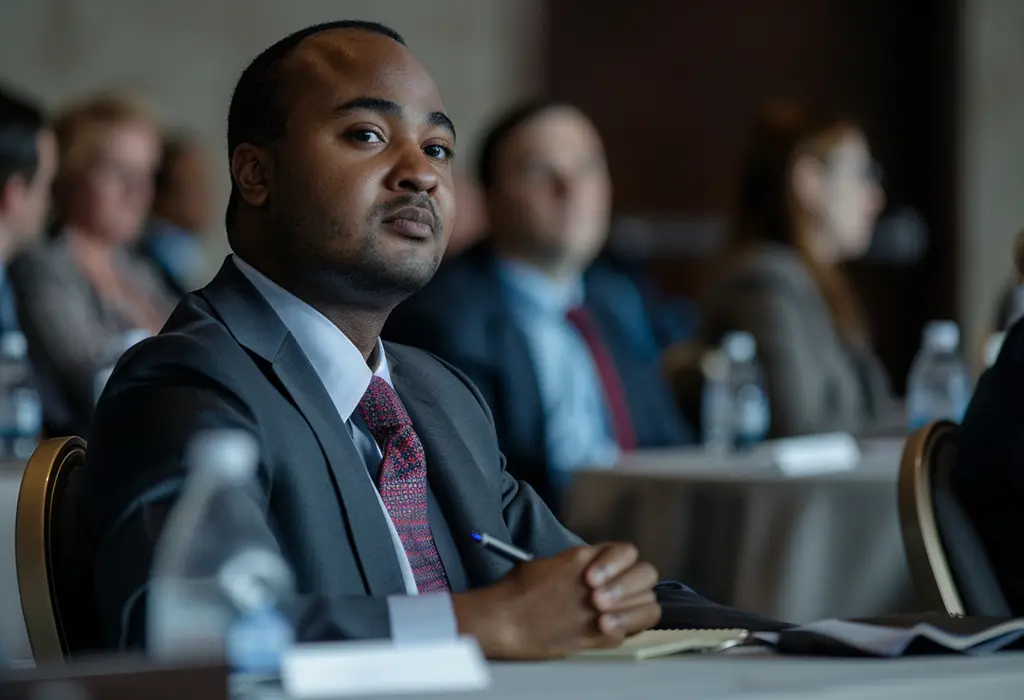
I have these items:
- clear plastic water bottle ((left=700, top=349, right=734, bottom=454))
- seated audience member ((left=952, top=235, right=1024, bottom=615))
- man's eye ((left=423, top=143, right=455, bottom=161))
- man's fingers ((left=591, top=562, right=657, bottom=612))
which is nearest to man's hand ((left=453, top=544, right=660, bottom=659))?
man's fingers ((left=591, top=562, right=657, bottom=612))

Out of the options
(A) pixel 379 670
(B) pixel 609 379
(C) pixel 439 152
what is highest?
(C) pixel 439 152

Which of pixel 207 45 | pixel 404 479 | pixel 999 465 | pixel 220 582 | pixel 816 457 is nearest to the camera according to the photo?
pixel 220 582

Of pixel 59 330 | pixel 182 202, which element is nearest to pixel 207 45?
pixel 182 202

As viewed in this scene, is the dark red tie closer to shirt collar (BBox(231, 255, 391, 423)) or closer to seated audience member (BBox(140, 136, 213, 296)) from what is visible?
seated audience member (BBox(140, 136, 213, 296))

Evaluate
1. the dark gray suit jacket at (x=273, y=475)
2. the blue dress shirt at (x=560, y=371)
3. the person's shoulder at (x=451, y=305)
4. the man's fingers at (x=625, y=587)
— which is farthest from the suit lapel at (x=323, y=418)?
the blue dress shirt at (x=560, y=371)

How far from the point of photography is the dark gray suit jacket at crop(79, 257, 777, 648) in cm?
127

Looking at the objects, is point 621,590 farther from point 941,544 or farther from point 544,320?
point 544,320

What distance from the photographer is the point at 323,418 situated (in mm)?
1459

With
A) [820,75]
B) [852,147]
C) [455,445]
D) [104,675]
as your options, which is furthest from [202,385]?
[820,75]

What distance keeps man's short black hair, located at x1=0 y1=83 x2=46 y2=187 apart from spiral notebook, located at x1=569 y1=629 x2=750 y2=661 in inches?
92.8

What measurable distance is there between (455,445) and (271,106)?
0.40 meters

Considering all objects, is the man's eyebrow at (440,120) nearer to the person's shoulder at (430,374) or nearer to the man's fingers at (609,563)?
the person's shoulder at (430,374)

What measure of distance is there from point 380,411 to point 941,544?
0.84 m

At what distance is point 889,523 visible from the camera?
302 centimetres
